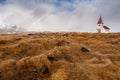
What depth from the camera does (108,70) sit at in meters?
15.8

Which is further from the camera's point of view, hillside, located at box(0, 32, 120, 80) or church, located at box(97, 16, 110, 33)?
church, located at box(97, 16, 110, 33)

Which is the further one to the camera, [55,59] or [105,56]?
[105,56]

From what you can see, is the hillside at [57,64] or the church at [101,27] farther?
the church at [101,27]

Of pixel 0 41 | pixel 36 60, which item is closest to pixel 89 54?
pixel 36 60

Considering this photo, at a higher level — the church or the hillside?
the church

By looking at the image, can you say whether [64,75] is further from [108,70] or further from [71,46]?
[71,46]

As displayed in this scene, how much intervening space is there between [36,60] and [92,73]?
4.08 m

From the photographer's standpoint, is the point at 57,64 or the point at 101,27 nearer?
the point at 57,64

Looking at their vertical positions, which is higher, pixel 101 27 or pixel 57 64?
pixel 101 27

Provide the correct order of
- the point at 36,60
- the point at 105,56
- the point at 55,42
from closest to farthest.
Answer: the point at 36,60 → the point at 105,56 → the point at 55,42

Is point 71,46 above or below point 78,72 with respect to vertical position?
above

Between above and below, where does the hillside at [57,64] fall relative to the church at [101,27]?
below

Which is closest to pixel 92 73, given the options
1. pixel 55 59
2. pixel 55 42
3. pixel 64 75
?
pixel 64 75

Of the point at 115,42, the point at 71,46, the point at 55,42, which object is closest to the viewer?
the point at 71,46
